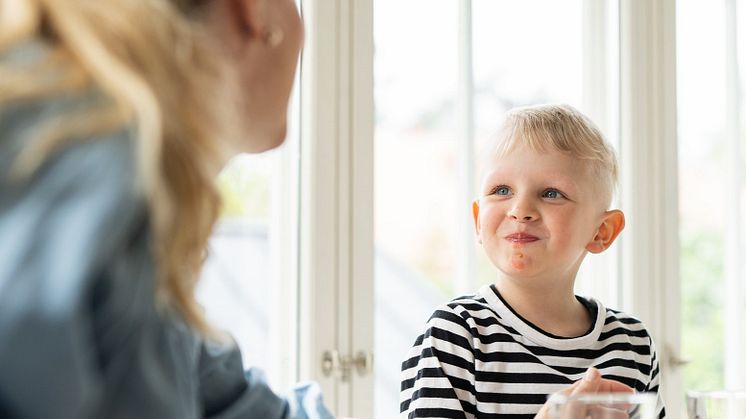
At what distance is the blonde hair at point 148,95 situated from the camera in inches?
19.2

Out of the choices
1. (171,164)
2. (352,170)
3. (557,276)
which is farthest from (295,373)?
(171,164)

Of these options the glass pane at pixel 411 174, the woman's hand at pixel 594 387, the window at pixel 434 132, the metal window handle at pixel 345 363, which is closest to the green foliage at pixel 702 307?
the window at pixel 434 132

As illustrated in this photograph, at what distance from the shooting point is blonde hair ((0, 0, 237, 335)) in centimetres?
49

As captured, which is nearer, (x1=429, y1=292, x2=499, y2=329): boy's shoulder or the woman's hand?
the woman's hand

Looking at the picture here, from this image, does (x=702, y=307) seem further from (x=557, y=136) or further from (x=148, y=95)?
(x=148, y=95)

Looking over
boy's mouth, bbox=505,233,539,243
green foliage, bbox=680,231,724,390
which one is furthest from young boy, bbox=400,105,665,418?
green foliage, bbox=680,231,724,390

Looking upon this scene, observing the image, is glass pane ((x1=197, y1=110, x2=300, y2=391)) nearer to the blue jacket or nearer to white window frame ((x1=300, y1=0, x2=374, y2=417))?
white window frame ((x1=300, y1=0, x2=374, y2=417))

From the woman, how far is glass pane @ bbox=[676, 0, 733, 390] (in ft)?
7.20

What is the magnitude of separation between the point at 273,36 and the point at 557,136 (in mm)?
809

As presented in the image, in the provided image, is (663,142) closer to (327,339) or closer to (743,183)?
(743,183)

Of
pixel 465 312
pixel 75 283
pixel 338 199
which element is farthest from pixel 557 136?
pixel 75 283

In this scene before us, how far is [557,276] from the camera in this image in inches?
60.2

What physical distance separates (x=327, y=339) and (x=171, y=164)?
52.2 inches

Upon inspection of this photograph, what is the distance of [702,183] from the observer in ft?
8.68
